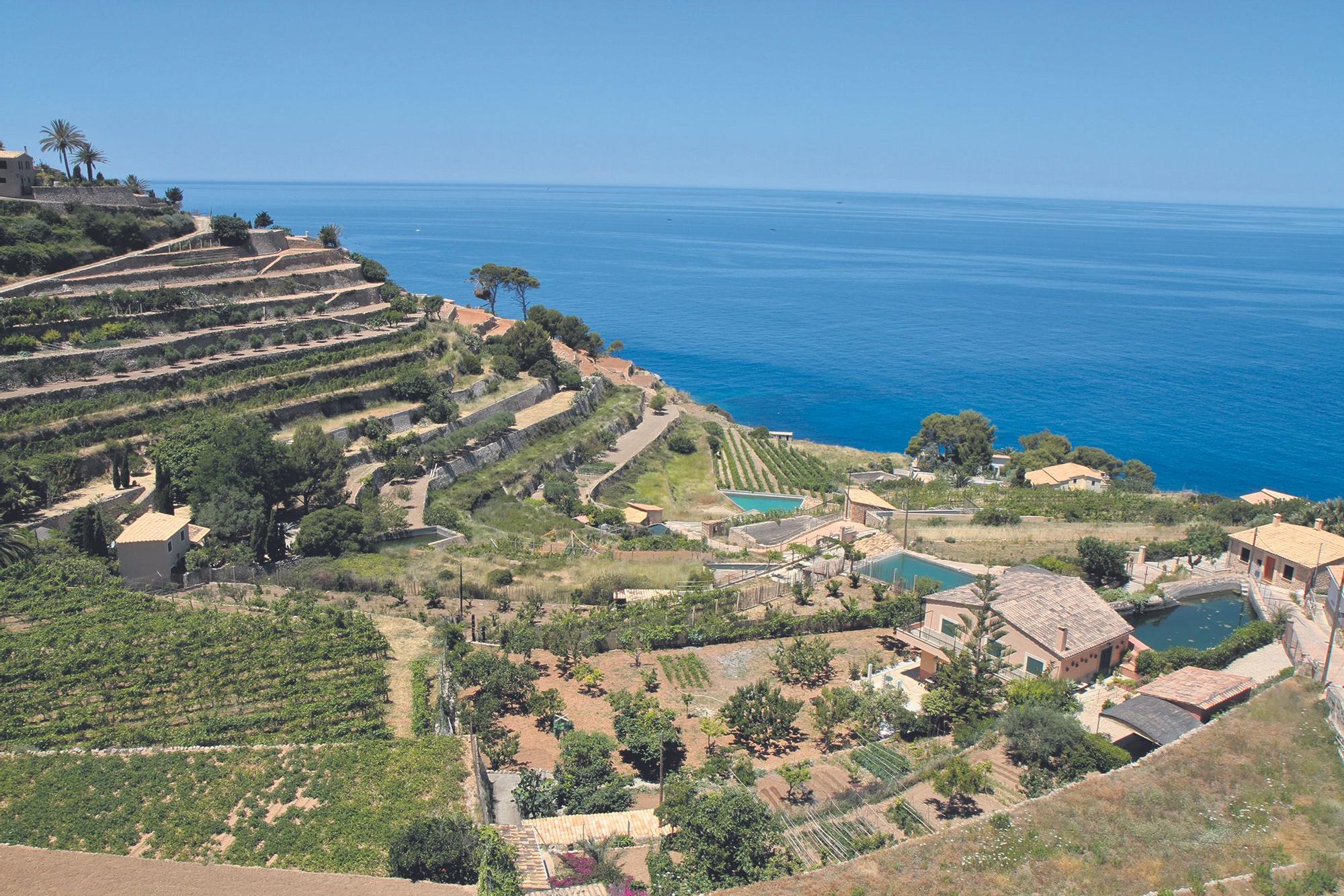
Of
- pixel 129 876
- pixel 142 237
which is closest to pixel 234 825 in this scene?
pixel 129 876

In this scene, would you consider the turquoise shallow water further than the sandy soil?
Yes

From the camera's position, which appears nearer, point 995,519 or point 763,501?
point 995,519

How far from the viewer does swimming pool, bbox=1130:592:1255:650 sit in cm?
2677

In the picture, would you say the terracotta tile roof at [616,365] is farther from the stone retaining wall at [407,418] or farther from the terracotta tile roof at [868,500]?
the terracotta tile roof at [868,500]

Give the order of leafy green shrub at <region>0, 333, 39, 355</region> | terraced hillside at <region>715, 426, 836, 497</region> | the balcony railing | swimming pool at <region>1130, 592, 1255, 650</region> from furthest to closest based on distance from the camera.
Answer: terraced hillside at <region>715, 426, 836, 497</region>
leafy green shrub at <region>0, 333, 39, 355</region>
swimming pool at <region>1130, 592, 1255, 650</region>
the balcony railing

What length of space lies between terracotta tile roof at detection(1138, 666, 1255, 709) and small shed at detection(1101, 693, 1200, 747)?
0.89 ft

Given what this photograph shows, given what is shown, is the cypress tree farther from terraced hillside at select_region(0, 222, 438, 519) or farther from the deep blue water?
the deep blue water

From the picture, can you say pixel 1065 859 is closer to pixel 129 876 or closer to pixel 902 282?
pixel 129 876

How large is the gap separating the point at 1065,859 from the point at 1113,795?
7.74 feet

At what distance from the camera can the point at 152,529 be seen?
2827cm

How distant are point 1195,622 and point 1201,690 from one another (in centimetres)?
834

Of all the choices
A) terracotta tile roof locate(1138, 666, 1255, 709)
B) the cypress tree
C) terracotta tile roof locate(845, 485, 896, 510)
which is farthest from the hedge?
the cypress tree

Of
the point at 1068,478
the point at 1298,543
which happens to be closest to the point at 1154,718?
the point at 1298,543

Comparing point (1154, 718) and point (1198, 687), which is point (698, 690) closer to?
point (1154, 718)
